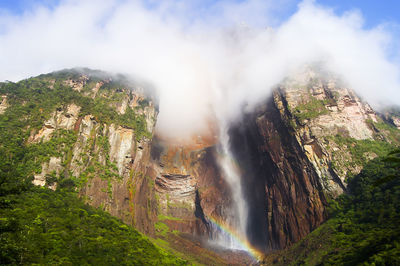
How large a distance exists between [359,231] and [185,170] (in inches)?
2337

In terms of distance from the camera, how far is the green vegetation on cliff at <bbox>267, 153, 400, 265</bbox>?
31464 millimetres

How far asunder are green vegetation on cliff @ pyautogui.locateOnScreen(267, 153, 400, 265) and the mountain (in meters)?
1.32

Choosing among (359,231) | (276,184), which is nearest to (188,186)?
(276,184)

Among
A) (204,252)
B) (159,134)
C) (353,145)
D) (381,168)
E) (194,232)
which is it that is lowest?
(204,252)

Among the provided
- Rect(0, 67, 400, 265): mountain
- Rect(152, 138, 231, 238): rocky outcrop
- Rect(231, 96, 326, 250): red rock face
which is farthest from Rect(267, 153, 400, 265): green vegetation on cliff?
Rect(152, 138, 231, 238): rocky outcrop

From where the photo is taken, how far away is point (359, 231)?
40500 millimetres

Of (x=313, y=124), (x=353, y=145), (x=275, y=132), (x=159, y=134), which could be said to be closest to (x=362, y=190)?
(x=353, y=145)

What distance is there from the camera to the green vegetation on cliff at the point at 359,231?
3146 cm

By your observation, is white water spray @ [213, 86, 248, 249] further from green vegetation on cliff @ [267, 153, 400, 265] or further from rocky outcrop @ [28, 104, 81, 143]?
rocky outcrop @ [28, 104, 81, 143]

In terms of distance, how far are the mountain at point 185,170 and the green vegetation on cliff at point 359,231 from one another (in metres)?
1.32

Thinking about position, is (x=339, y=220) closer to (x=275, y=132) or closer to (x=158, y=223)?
(x=275, y=132)

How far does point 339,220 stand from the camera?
4681cm

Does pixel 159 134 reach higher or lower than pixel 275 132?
higher

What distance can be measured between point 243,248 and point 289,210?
2000 cm
